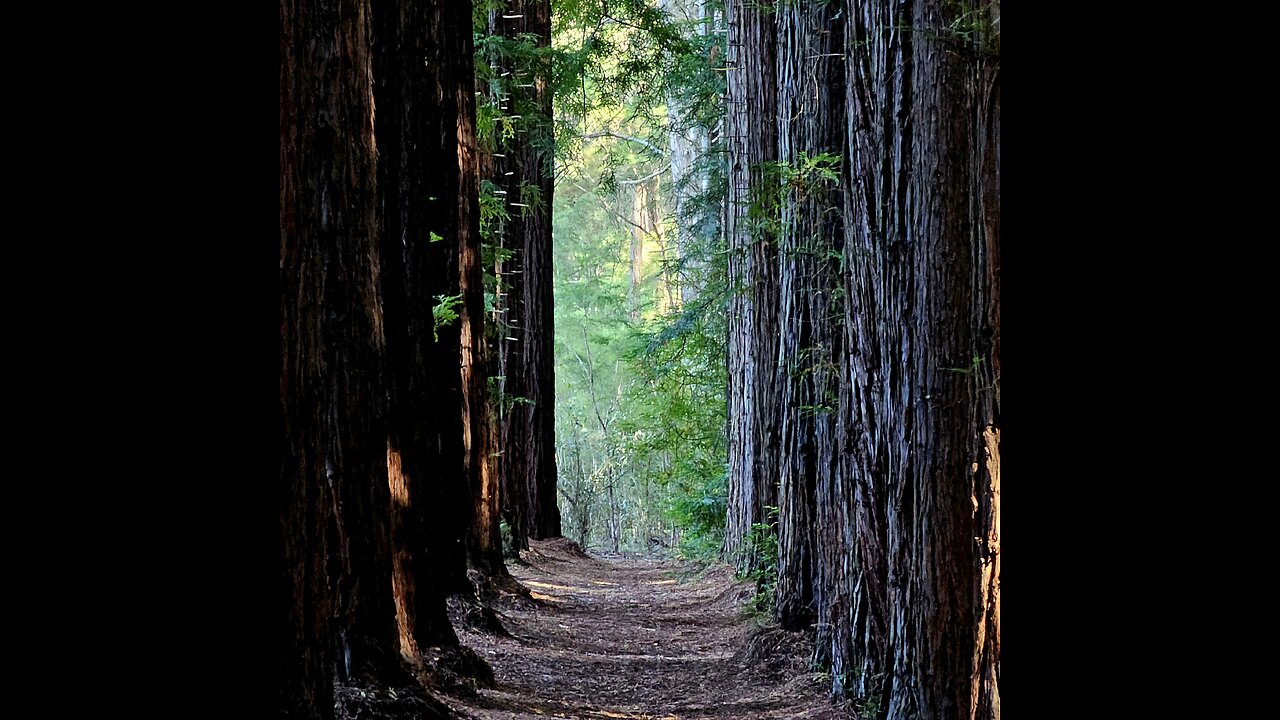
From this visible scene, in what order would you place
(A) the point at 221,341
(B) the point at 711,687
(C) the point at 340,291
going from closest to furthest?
(A) the point at 221,341 < (C) the point at 340,291 < (B) the point at 711,687

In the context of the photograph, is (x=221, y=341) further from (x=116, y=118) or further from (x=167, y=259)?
(x=116, y=118)

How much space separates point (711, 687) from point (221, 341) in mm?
8082

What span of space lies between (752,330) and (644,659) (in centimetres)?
384

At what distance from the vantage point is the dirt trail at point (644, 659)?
8.13 meters

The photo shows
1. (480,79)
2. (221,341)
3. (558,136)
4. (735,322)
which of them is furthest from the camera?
(558,136)

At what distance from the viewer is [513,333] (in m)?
17.9

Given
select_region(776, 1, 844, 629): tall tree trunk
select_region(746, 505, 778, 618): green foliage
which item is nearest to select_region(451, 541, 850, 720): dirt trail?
select_region(746, 505, 778, 618): green foliage

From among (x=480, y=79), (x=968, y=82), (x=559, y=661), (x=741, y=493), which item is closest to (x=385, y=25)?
(x=968, y=82)

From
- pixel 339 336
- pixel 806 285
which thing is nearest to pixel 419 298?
pixel 339 336

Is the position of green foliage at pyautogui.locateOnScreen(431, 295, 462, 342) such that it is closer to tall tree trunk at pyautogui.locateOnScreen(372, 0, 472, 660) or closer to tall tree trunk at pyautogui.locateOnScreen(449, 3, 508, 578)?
tall tree trunk at pyautogui.locateOnScreen(372, 0, 472, 660)

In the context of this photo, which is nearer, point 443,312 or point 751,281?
point 443,312

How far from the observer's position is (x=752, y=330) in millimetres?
12719

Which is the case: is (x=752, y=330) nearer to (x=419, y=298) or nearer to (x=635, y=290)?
Result: (x=419, y=298)

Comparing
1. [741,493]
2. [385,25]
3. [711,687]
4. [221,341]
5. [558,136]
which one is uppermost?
[558,136]
